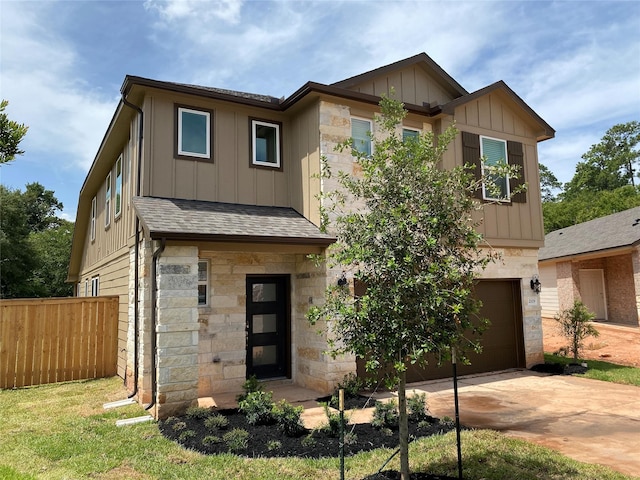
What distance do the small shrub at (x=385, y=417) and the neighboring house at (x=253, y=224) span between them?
199 centimetres

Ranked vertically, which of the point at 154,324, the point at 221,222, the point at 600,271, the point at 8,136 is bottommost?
the point at 154,324

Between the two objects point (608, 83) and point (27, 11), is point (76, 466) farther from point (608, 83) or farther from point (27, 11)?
point (608, 83)

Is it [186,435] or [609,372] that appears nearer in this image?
[186,435]

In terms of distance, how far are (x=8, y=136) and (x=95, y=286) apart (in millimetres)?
10673

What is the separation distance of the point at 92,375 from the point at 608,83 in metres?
15.5

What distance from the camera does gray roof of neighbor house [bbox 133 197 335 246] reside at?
6812 millimetres

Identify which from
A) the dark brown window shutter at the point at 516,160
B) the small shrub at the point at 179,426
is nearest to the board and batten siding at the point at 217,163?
the small shrub at the point at 179,426

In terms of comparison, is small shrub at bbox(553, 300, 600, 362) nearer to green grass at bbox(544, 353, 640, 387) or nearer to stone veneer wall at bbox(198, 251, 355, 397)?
green grass at bbox(544, 353, 640, 387)

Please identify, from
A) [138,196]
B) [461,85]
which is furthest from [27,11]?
[461,85]

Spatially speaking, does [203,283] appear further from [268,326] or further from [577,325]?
[577,325]

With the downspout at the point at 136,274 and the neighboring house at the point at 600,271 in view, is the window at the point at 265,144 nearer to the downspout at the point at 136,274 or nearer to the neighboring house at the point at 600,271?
the downspout at the point at 136,274

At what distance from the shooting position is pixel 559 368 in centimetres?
997

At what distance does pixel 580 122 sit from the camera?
28.5 metres

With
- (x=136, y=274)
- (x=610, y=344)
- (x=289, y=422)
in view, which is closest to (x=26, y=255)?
(x=136, y=274)
